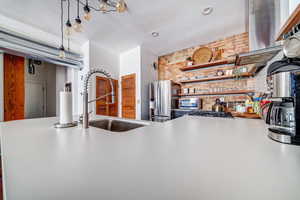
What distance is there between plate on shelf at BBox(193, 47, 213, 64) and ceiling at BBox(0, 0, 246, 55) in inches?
8.1

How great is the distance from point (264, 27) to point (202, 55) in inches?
70.9

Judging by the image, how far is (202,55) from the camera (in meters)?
3.20

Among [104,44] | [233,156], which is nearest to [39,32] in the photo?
[104,44]

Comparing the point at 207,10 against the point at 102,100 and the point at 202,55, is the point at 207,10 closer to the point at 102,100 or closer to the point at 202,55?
the point at 202,55

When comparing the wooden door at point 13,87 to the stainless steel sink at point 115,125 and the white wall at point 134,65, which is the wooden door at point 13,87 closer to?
the white wall at point 134,65

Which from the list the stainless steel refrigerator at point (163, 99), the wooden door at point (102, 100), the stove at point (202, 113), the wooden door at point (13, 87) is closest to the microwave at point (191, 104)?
the stove at point (202, 113)

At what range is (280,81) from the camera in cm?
60

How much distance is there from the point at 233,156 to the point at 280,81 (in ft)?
1.68

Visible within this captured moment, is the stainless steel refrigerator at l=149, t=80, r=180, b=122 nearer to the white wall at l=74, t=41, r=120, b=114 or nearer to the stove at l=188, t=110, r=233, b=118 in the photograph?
the stove at l=188, t=110, r=233, b=118

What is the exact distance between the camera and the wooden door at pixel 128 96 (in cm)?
357

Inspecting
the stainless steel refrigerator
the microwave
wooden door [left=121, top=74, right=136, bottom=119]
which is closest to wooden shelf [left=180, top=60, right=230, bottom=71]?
the stainless steel refrigerator

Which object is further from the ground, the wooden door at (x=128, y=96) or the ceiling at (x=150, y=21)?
the ceiling at (x=150, y=21)

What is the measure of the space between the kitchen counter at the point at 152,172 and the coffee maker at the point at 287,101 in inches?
3.2

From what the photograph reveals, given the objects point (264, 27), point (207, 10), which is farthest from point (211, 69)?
point (264, 27)
